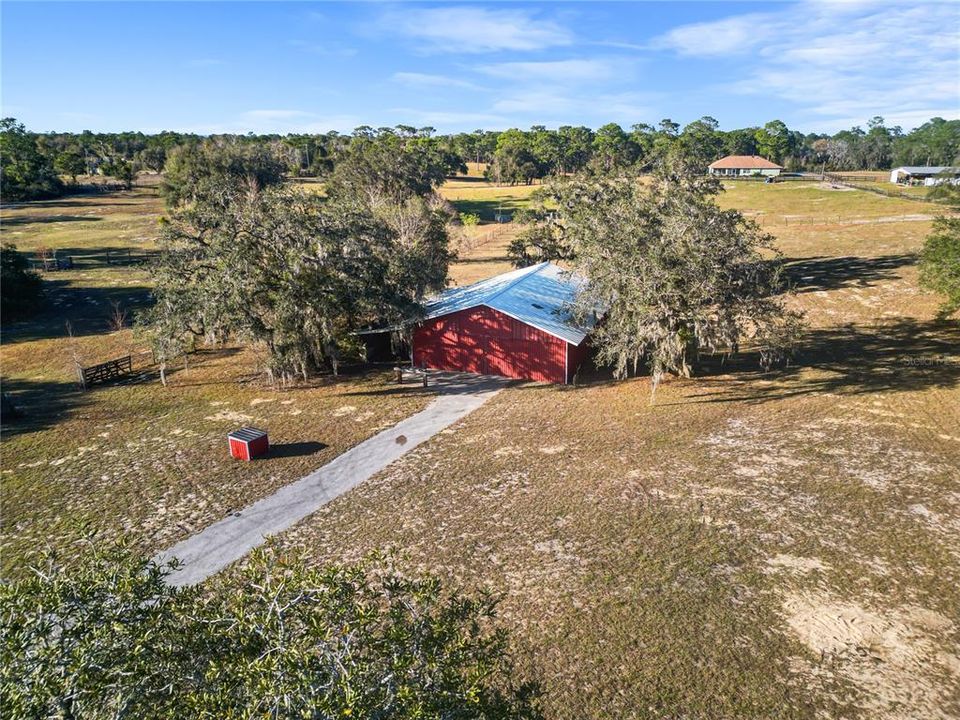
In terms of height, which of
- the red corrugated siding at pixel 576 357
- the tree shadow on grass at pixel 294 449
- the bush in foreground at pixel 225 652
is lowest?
the tree shadow on grass at pixel 294 449

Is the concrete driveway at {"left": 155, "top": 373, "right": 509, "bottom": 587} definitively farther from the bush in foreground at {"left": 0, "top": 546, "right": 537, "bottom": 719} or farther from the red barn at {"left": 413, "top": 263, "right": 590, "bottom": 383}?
the bush in foreground at {"left": 0, "top": 546, "right": 537, "bottom": 719}

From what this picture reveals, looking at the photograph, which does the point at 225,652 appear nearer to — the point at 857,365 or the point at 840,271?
the point at 857,365

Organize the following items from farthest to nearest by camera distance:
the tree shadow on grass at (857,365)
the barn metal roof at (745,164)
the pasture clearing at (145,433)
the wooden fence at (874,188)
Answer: the barn metal roof at (745,164) < the wooden fence at (874,188) < the tree shadow on grass at (857,365) < the pasture clearing at (145,433)

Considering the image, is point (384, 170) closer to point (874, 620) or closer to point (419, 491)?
point (419, 491)

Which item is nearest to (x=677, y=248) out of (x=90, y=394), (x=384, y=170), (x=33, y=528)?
(x=33, y=528)

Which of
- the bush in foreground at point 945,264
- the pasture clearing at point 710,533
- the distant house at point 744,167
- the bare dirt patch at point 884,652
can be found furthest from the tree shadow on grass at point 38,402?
the distant house at point 744,167

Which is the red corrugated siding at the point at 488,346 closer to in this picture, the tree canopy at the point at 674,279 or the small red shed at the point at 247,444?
the tree canopy at the point at 674,279
